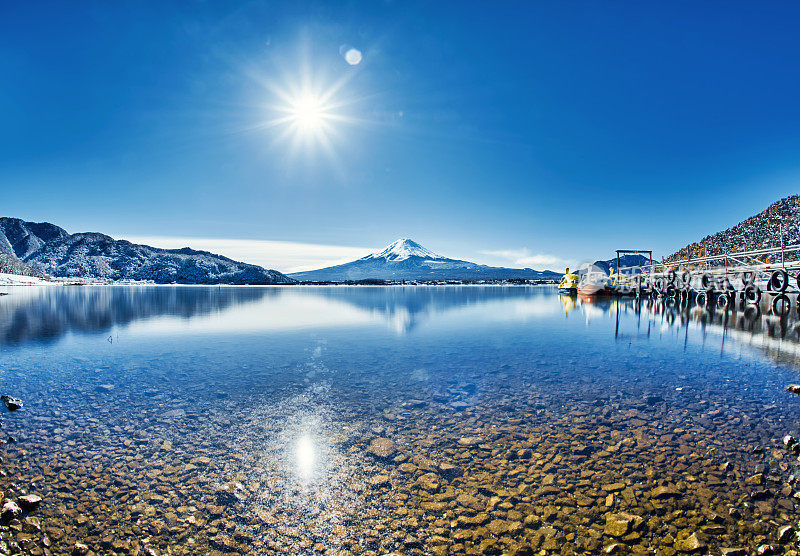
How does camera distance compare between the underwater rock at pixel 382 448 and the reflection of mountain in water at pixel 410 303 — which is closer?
the underwater rock at pixel 382 448

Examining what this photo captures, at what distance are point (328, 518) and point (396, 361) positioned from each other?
1136 centimetres

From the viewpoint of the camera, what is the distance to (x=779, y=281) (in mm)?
35938

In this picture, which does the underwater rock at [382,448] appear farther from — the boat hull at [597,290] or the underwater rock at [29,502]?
the boat hull at [597,290]

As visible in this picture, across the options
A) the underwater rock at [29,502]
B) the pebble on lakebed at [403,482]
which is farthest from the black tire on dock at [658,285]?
the underwater rock at [29,502]

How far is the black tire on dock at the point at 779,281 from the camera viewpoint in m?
34.8

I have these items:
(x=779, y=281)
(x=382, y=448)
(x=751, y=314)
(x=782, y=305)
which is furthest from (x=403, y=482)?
(x=782, y=305)

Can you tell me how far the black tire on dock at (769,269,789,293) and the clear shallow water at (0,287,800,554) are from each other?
26781 millimetres

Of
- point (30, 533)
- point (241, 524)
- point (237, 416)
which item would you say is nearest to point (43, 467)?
point (30, 533)

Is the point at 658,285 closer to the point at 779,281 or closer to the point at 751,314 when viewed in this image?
the point at 779,281

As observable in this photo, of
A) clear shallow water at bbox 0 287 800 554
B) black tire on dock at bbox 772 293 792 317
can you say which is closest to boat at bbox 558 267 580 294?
black tire on dock at bbox 772 293 792 317

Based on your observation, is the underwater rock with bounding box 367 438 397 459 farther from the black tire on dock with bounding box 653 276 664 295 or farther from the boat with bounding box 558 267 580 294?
the boat with bounding box 558 267 580 294

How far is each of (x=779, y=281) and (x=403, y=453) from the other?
151ft

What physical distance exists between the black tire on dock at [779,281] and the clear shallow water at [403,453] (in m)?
26.8

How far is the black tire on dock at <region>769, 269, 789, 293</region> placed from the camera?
34781mm
